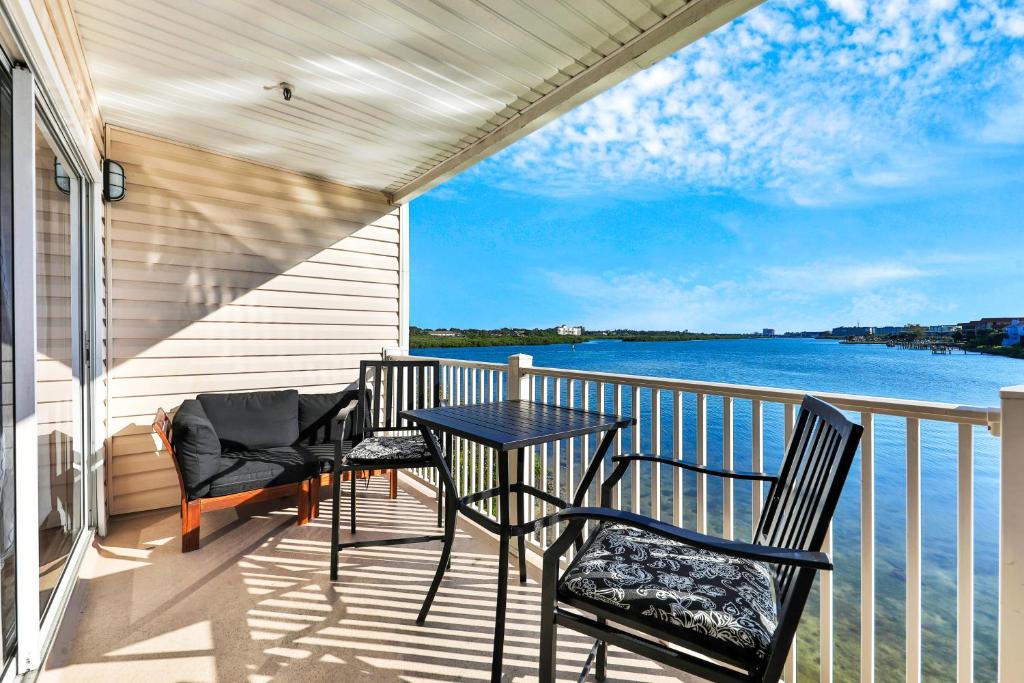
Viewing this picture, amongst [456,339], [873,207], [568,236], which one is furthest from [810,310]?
[456,339]

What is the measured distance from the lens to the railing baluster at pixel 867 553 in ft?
5.02

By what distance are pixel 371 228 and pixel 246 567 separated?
3157mm

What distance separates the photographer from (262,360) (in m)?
4.07

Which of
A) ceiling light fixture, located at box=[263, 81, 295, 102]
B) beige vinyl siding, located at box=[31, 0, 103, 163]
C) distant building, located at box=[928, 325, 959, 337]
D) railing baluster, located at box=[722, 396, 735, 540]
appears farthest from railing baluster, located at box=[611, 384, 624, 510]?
distant building, located at box=[928, 325, 959, 337]

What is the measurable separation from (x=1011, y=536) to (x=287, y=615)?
8.86ft

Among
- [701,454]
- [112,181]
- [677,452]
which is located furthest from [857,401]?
[112,181]

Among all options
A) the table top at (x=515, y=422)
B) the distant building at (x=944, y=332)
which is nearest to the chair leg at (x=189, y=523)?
the table top at (x=515, y=422)

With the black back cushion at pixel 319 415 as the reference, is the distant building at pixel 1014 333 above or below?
above

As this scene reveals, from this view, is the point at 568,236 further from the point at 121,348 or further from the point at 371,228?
the point at 121,348

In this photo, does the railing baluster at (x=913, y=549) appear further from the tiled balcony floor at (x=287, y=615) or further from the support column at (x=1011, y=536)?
the tiled balcony floor at (x=287, y=615)

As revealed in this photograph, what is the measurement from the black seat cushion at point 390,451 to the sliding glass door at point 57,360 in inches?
51.9

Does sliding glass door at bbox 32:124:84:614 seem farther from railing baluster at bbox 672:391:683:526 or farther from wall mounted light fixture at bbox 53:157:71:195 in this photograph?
railing baluster at bbox 672:391:683:526

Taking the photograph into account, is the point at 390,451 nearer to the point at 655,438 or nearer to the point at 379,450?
the point at 379,450

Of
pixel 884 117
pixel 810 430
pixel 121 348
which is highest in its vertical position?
pixel 884 117
